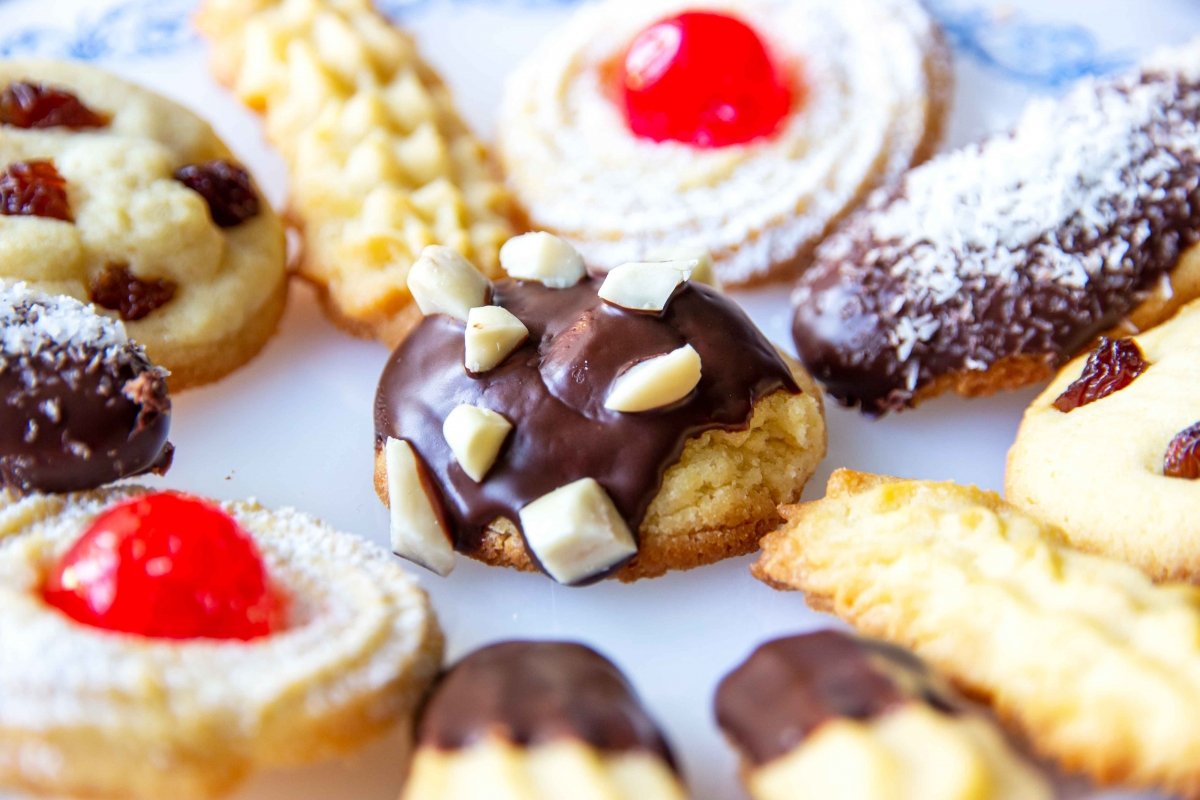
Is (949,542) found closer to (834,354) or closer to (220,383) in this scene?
(834,354)

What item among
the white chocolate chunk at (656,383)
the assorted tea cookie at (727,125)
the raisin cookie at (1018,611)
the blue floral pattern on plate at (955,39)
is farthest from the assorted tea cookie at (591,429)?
the blue floral pattern on plate at (955,39)

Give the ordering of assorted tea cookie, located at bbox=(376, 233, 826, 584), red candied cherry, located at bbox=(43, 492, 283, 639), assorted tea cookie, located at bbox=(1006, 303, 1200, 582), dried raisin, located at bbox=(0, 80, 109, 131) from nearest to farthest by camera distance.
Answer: red candied cherry, located at bbox=(43, 492, 283, 639), assorted tea cookie, located at bbox=(1006, 303, 1200, 582), assorted tea cookie, located at bbox=(376, 233, 826, 584), dried raisin, located at bbox=(0, 80, 109, 131)

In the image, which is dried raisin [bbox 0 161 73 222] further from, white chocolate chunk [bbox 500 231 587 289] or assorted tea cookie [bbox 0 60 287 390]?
white chocolate chunk [bbox 500 231 587 289]

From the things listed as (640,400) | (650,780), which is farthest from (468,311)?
(650,780)

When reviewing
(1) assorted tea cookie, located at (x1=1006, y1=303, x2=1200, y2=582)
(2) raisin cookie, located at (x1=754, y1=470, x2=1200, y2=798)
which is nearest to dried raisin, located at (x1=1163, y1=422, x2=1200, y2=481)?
(1) assorted tea cookie, located at (x1=1006, y1=303, x2=1200, y2=582)

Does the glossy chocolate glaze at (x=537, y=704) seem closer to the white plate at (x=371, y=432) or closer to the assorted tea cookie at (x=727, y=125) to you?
the white plate at (x=371, y=432)

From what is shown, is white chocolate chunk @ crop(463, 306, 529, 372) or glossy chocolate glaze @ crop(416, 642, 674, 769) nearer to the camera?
glossy chocolate glaze @ crop(416, 642, 674, 769)

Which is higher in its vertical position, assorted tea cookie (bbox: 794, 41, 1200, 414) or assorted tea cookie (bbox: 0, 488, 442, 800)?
assorted tea cookie (bbox: 794, 41, 1200, 414)
